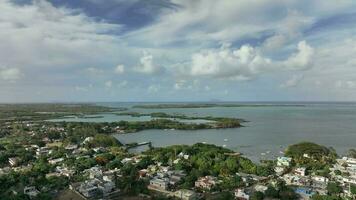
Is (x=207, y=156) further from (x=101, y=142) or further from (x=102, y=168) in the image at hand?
(x=101, y=142)

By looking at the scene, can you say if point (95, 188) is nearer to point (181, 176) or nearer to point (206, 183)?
point (181, 176)

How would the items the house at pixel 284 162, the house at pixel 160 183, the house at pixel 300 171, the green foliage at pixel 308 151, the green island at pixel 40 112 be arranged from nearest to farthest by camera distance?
the house at pixel 160 183 → the house at pixel 300 171 → the house at pixel 284 162 → the green foliage at pixel 308 151 → the green island at pixel 40 112

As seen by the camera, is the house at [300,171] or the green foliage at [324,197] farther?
the house at [300,171]

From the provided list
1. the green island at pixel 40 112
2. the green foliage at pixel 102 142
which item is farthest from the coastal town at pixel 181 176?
the green island at pixel 40 112

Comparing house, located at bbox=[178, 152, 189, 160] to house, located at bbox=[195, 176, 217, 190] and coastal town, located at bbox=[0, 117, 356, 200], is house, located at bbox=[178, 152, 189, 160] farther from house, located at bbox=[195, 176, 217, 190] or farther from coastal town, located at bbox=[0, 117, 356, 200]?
house, located at bbox=[195, 176, 217, 190]

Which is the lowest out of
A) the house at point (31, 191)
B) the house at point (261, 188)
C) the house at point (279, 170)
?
the house at point (279, 170)

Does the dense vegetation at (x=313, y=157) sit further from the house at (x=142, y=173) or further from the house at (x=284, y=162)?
the house at (x=142, y=173)
